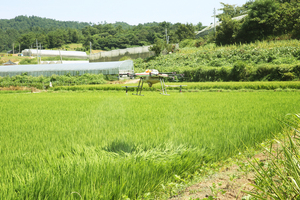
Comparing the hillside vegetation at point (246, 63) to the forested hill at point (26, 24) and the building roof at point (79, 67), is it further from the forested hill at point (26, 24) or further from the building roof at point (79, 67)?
the forested hill at point (26, 24)

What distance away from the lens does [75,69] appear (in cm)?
3328

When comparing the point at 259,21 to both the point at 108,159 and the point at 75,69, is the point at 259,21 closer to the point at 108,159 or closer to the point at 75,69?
the point at 75,69

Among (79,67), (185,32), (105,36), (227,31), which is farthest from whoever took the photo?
(105,36)

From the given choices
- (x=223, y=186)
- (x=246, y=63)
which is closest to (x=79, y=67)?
(x=246, y=63)

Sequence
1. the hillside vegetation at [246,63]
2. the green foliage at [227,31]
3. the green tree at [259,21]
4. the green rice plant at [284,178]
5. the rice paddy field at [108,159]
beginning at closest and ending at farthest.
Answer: the green rice plant at [284,178]
the rice paddy field at [108,159]
the hillside vegetation at [246,63]
the green tree at [259,21]
the green foliage at [227,31]

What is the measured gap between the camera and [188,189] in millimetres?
2105

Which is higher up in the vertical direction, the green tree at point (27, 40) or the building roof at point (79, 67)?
the green tree at point (27, 40)

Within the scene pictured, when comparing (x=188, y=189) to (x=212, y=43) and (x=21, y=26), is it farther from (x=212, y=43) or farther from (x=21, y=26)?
(x=21, y=26)

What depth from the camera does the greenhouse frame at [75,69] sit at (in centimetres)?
3222

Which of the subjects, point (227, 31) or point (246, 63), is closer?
point (246, 63)

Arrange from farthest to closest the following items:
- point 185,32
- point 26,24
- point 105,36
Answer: point 26,24 → point 105,36 → point 185,32

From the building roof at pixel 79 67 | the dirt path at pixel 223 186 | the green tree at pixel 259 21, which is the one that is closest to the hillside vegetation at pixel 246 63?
the green tree at pixel 259 21

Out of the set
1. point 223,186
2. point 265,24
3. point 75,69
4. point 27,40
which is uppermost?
point 27,40

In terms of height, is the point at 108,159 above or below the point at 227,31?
below
